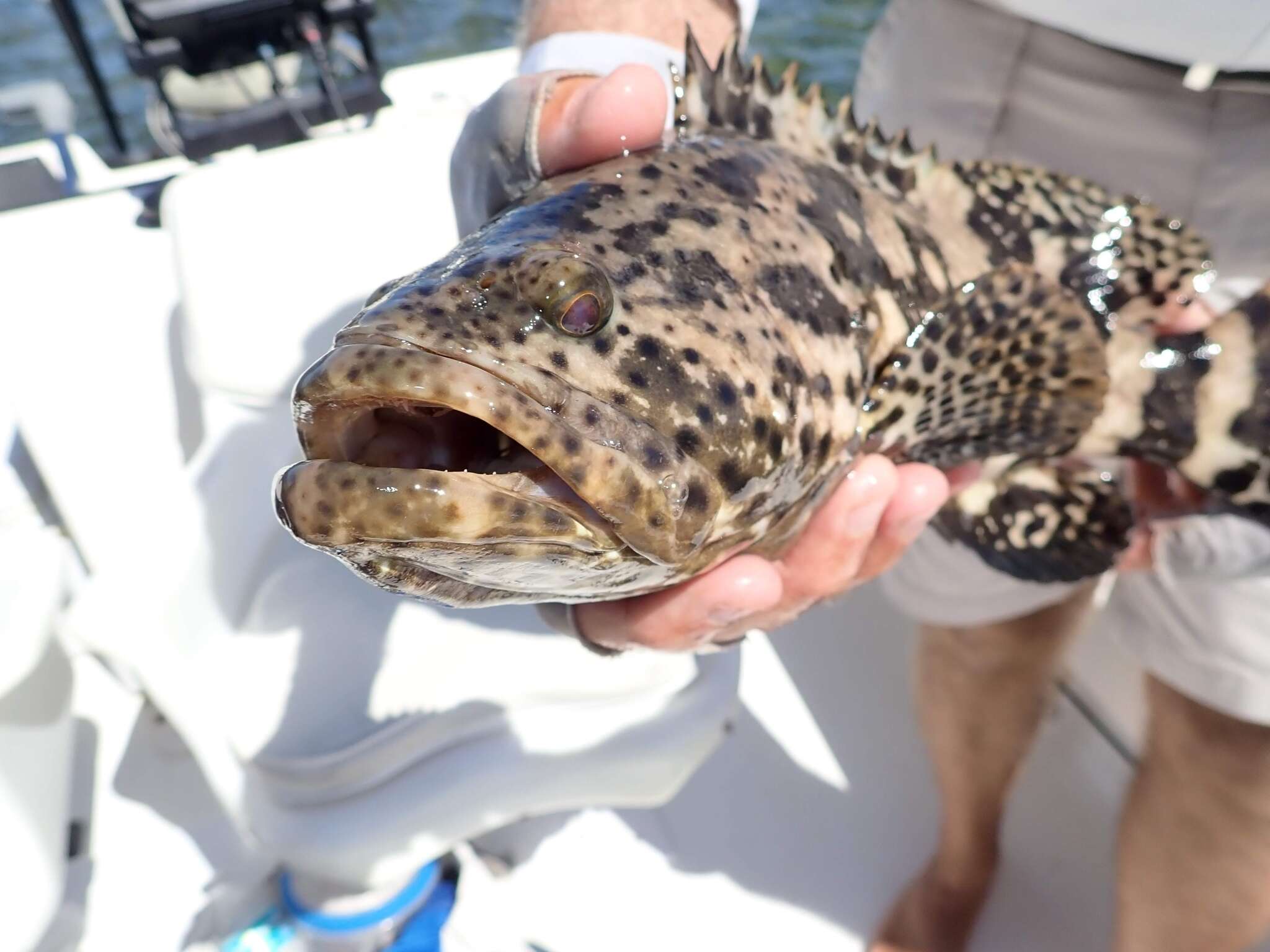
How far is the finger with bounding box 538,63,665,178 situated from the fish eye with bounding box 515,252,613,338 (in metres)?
0.48

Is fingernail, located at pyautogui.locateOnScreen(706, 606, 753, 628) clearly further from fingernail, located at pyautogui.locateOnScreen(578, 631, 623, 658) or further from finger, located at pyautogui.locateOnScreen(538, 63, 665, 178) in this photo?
finger, located at pyautogui.locateOnScreen(538, 63, 665, 178)

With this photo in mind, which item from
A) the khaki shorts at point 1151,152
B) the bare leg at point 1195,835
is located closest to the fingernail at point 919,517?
the khaki shorts at point 1151,152

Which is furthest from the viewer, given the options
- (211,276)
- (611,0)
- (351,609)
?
(211,276)

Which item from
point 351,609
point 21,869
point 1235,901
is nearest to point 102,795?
point 21,869

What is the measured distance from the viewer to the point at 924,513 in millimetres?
1825

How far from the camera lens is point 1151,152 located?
2.20 m

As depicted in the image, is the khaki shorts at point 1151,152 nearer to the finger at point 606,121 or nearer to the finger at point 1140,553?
the finger at point 1140,553

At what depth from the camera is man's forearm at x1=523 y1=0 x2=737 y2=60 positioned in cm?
219

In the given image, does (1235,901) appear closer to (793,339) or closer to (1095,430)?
(1095,430)

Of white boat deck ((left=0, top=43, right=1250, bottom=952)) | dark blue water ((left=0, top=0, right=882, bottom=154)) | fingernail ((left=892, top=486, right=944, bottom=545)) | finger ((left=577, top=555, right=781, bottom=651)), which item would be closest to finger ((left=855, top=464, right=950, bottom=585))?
fingernail ((left=892, top=486, right=944, bottom=545))

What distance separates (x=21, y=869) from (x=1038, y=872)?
296cm

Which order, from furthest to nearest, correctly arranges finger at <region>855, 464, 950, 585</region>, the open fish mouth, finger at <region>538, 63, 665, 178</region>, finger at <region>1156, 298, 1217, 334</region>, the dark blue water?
the dark blue water, finger at <region>1156, 298, 1217, 334</region>, finger at <region>855, 464, 950, 585</region>, finger at <region>538, 63, 665, 178</region>, the open fish mouth

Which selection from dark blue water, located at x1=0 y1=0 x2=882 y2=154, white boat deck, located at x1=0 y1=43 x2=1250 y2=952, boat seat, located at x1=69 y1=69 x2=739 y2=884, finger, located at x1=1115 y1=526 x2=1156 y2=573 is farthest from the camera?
dark blue water, located at x1=0 y1=0 x2=882 y2=154

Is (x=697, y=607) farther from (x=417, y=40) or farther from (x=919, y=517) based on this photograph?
(x=417, y=40)
